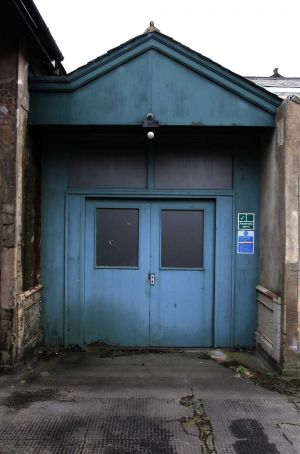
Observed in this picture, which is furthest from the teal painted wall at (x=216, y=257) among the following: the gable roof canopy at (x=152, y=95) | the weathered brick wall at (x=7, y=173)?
the weathered brick wall at (x=7, y=173)

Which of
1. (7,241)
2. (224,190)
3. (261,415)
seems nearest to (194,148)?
(224,190)

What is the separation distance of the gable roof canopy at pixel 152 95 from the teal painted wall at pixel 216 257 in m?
0.77

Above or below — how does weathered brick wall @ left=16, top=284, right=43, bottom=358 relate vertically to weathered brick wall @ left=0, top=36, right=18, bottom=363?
below

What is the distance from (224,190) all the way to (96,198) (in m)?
1.98

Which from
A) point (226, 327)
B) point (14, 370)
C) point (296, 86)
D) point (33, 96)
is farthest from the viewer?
point (296, 86)

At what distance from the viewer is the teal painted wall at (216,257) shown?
6.67m

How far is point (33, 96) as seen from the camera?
6.01m

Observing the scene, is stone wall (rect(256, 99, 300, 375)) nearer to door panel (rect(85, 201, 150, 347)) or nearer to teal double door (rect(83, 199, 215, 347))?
teal double door (rect(83, 199, 215, 347))

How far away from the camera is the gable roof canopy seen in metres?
5.94

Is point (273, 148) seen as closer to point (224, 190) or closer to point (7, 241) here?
point (224, 190)

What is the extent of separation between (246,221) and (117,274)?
7.02 ft

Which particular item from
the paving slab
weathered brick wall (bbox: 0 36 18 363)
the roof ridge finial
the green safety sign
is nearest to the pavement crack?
the paving slab

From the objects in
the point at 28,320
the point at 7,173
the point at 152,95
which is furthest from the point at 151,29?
the point at 28,320

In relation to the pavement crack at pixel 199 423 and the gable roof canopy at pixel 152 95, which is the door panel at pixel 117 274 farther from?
the pavement crack at pixel 199 423
